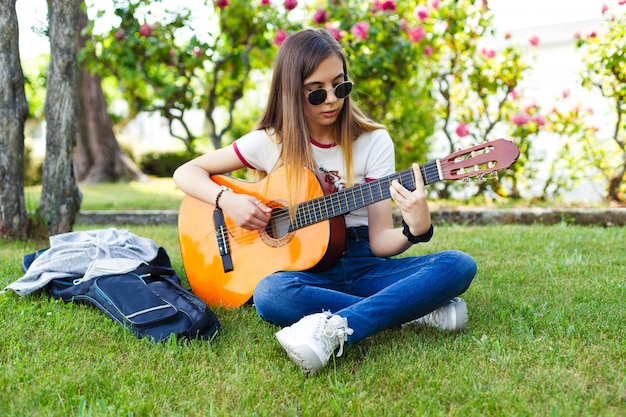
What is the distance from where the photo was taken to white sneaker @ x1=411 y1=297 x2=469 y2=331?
8.02 feet

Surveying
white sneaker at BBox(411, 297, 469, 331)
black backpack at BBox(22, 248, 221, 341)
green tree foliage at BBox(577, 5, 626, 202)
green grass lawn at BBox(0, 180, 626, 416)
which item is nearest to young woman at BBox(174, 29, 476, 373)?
white sneaker at BBox(411, 297, 469, 331)

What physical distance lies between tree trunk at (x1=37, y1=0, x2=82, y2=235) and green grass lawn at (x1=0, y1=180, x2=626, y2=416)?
167cm

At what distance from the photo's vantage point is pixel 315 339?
2.11 m

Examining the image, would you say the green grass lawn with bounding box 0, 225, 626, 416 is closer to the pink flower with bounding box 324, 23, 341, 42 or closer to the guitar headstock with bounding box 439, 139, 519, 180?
the guitar headstock with bounding box 439, 139, 519, 180

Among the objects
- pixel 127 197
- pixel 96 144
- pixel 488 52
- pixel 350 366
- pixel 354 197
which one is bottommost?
pixel 127 197

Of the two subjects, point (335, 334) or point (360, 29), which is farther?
point (360, 29)

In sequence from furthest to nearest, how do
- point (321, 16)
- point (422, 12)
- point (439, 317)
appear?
point (422, 12) → point (321, 16) → point (439, 317)

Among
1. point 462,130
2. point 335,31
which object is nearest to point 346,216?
point 335,31

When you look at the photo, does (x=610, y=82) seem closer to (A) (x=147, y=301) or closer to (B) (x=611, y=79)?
(B) (x=611, y=79)

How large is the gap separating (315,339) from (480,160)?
0.95 meters

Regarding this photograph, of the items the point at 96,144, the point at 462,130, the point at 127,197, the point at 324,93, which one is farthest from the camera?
the point at 96,144

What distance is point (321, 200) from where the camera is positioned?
2.72 meters

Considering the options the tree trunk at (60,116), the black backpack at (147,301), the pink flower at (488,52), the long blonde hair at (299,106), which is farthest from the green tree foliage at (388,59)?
the black backpack at (147,301)

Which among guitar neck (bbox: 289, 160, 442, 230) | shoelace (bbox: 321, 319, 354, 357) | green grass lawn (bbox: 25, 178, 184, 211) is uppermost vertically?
guitar neck (bbox: 289, 160, 442, 230)
